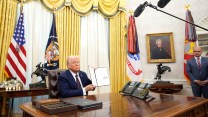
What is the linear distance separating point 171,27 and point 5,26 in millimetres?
4626

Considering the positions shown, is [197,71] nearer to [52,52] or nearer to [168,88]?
[168,88]

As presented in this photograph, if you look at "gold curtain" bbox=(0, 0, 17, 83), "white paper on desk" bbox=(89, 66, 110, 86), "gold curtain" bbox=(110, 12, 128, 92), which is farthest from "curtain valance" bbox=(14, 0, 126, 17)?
"white paper on desk" bbox=(89, 66, 110, 86)

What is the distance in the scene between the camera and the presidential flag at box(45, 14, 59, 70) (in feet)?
15.5

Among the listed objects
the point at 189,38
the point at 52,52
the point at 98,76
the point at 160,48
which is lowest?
the point at 98,76

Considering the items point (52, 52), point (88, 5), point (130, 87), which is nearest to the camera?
point (130, 87)

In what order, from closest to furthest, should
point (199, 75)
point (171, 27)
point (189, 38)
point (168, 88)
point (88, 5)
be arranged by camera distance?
point (199, 75) → point (168, 88) → point (189, 38) → point (88, 5) → point (171, 27)

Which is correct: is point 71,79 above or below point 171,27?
below

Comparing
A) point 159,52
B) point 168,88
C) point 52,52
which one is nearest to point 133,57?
point 159,52

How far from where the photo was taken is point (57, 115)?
4.47ft

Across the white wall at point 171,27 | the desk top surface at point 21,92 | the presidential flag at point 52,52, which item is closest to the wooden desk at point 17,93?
the desk top surface at point 21,92

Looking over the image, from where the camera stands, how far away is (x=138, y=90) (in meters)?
2.32

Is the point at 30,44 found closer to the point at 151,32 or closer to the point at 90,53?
the point at 90,53

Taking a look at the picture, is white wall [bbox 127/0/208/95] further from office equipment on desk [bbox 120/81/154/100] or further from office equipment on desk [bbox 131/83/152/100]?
office equipment on desk [bbox 131/83/152/100]

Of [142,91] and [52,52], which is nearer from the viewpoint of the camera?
[142,91]
